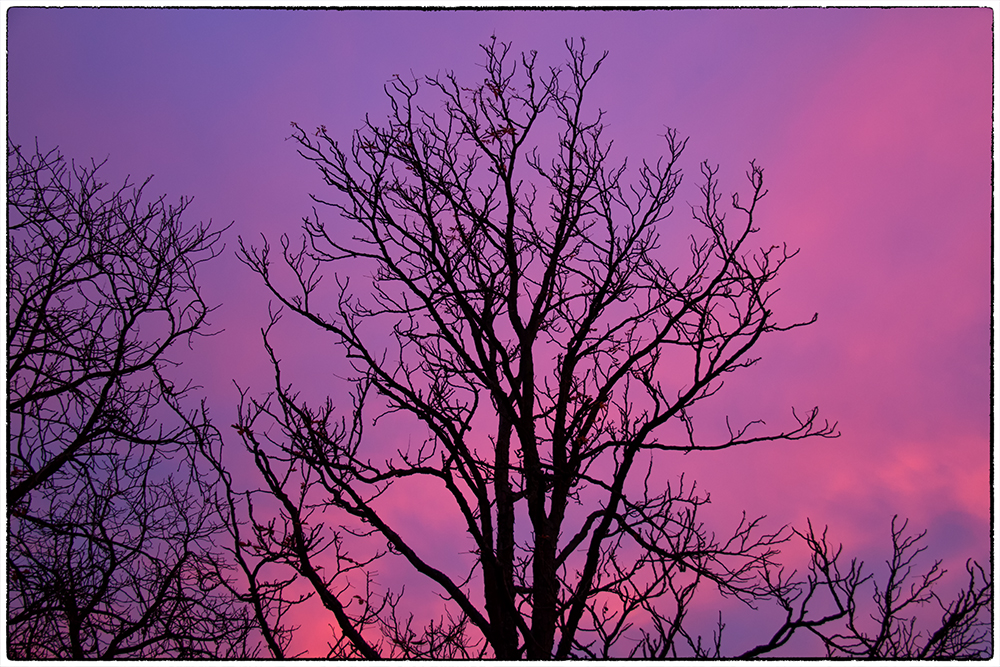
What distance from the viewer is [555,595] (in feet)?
18.8

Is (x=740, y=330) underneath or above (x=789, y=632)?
above

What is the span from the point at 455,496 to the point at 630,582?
1.64m

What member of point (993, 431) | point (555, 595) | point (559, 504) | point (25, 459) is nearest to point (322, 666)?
point (555, 595)

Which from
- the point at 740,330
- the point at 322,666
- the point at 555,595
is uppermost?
the point at 740,330

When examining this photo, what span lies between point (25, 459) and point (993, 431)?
757cm

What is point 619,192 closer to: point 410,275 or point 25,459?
point 410,275

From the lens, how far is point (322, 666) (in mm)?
4551

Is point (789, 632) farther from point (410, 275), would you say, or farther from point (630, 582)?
point (410, 275)

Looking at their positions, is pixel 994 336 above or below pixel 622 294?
below

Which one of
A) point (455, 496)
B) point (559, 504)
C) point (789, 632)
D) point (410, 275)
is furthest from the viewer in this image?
point (410, 275)

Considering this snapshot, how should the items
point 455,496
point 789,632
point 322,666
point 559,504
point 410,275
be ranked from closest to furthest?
1. point 322,666
2. point 789,632
3. point 455,496
4. point 559,504
5. point 410,275

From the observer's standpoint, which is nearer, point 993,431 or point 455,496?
point 993,431

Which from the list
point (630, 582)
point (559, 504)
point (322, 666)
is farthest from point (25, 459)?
point (630, 582)

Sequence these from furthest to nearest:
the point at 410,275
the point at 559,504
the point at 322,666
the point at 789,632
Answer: the point at 410,275
the point at 559,504
the point at 789,632
the point at 322,666
